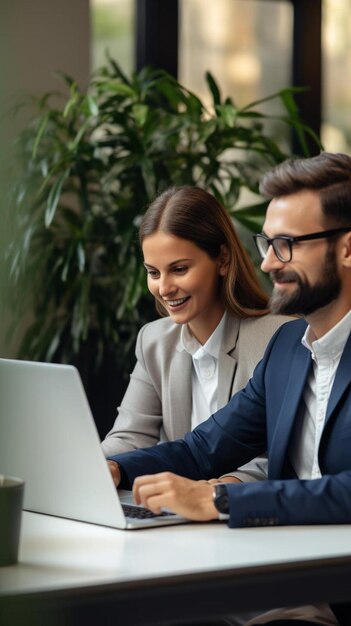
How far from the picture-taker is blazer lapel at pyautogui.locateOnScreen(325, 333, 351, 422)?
189cm

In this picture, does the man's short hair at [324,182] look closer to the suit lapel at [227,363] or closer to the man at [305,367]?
the man at [305,367]

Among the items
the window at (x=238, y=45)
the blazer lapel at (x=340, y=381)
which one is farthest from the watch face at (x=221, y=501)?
the window at (x=238, y=45)

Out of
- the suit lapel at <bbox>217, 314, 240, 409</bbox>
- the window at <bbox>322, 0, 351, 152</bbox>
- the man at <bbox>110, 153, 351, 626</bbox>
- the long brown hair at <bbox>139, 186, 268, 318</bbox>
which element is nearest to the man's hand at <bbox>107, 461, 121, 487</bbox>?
the man at <bbox>110, 153, 351, 626</bbox>

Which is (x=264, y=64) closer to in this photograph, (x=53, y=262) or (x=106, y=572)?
(x=53, y=262)

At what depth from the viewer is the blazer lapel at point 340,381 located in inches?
74.4

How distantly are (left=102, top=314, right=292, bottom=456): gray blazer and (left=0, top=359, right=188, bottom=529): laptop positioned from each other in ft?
2.50

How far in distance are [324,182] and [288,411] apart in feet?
1.48

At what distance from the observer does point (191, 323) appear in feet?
8.52

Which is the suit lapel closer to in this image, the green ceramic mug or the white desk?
the white desk

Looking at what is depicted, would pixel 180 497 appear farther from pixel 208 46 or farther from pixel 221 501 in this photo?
pixel 208 46

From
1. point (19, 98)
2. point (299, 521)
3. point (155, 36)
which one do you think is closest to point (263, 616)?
point (299, 521)

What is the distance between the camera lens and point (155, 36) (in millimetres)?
4996

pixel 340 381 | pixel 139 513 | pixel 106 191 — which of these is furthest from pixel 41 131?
pixel 139 513

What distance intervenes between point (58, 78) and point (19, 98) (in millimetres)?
425
